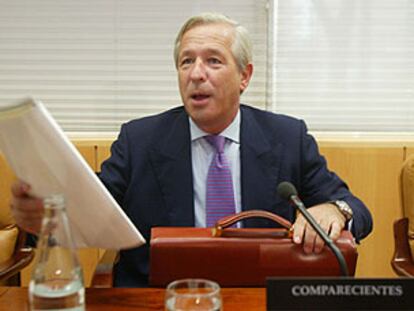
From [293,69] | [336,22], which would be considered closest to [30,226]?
[293,69]

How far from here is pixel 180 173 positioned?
5.87ft

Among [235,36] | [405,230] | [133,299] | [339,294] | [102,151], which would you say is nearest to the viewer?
[339,294]

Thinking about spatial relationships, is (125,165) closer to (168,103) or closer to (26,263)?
(26,263)

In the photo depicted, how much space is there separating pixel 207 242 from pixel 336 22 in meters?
1.89

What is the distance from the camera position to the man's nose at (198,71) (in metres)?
1.80

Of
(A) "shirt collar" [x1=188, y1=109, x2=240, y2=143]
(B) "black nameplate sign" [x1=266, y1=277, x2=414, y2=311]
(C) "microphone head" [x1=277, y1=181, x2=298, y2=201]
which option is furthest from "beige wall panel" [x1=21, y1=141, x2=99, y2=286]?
(B) "black nameplate sign" [x1=266, y1=277, x2=414, y2=311]

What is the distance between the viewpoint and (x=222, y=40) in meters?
1.85

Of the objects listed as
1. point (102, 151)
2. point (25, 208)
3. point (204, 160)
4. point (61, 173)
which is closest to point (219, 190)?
point (204, 160)

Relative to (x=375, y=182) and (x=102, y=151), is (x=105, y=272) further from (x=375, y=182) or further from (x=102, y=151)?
(x=375, y=182)

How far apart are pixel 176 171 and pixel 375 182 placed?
54.0 inches

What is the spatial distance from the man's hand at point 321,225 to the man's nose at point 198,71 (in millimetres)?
618

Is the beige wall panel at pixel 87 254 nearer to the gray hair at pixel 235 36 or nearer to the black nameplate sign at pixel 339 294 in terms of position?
the gray hair at pixel 235 36

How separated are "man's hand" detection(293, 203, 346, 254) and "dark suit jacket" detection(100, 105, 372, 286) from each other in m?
0.23

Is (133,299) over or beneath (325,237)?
beneath
